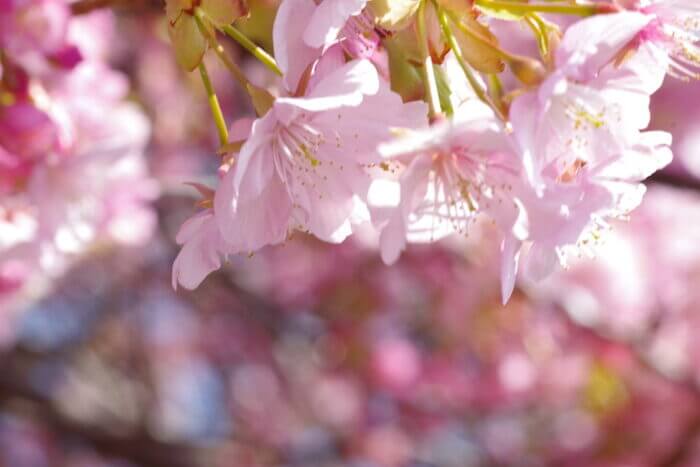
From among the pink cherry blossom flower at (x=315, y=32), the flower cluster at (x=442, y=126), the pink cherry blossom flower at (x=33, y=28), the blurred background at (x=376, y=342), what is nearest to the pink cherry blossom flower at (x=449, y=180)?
the flower cluster at (x=442, y=126)

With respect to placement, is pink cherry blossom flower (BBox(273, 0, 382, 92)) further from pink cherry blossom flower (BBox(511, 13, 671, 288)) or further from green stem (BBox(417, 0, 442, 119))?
pink cherry blossom flower (BBox(511, 13, 671, 288))

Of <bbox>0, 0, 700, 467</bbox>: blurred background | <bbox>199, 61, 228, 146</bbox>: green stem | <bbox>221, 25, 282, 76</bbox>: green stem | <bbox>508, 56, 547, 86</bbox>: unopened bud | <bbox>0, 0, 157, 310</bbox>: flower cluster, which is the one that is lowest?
<bbox>0, 0, 700, 467</bbox>: blurred background

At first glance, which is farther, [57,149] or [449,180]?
[57,149]

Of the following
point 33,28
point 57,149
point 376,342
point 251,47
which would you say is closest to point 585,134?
point 251,47

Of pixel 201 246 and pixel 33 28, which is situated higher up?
pixel 33 28

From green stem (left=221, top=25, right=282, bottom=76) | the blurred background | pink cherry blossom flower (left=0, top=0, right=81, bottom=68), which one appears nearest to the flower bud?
green stem (left=221, top=25, right=282, bottom=76)

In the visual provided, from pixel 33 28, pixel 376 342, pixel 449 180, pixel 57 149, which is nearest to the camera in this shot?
pixel 449 180

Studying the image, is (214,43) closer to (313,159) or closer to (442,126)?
(313,159)

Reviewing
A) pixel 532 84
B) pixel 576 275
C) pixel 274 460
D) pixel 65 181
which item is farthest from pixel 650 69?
pixel 274 460
